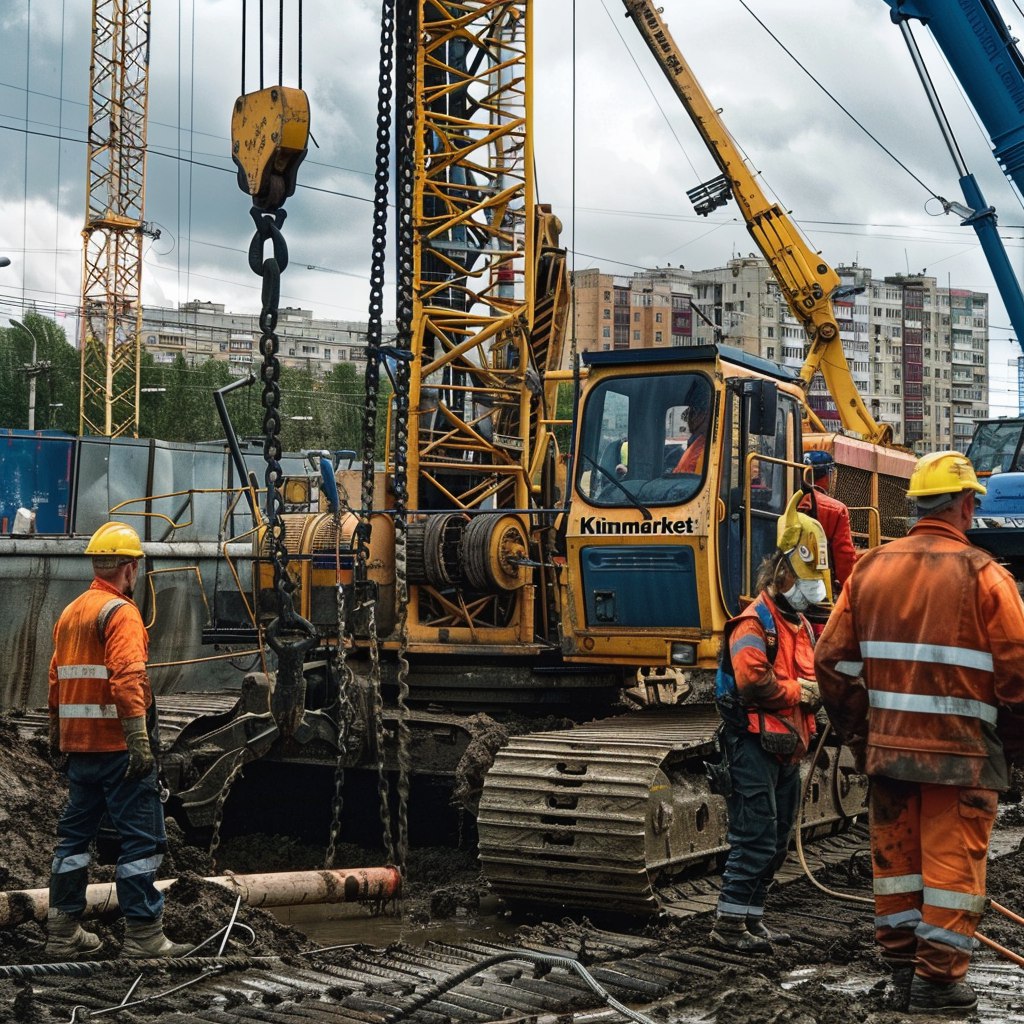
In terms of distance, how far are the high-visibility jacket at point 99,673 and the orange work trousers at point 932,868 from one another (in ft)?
10.8

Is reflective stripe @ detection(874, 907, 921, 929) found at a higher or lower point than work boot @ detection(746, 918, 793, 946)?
higher

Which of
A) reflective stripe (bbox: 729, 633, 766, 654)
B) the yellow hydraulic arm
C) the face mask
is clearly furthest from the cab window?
the yellow hydraulic arm

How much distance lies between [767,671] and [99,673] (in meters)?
3.03

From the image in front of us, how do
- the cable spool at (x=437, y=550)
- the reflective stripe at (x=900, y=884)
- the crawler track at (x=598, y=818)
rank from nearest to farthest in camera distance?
the reflective stripe at (x=900, y=884), the crawler track at (x=598, y=818), the cable spool at (x=437, y=550)

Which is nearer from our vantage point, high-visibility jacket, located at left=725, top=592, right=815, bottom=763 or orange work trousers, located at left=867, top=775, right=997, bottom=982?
orange work trousers, located at left=867, top=775, right=997, bottom=982

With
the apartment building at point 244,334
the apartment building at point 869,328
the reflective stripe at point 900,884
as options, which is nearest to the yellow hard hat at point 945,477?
the reflective stripe at point 900,884

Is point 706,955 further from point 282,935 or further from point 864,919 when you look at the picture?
point 282,935

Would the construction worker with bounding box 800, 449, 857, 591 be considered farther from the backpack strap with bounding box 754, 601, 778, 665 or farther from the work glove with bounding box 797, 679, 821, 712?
the backpack strap with bounding box 754, 601, 778, 665

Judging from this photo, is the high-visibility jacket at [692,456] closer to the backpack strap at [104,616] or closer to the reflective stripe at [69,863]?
the backpack strap at [104,616]

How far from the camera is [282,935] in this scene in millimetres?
7281

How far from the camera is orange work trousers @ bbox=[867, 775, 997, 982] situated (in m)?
5.21

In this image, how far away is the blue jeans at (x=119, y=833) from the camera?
6.68 meters

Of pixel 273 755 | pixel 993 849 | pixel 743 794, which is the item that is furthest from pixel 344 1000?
pixel 993 849

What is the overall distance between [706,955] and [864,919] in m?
1.45
